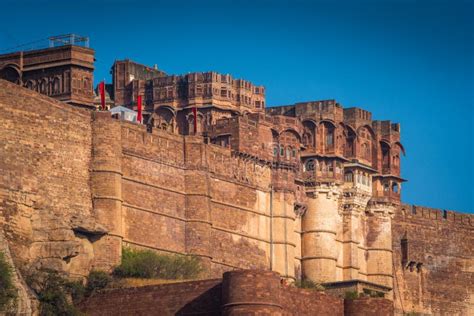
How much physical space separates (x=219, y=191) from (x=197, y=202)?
85.2 inches

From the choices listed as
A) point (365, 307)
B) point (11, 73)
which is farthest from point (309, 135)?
point (365, 307)

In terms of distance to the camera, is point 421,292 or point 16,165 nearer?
point 16,165

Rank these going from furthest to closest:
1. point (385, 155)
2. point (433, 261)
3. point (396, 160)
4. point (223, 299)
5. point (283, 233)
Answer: point (433, 261) → point (396, 160) → point (385, 155) → point (283, 233) → point (223, 299)

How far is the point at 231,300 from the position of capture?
5253 cm

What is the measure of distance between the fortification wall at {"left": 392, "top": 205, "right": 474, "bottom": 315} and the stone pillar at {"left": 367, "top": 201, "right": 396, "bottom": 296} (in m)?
1.35

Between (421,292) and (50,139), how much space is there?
2518 centimetres

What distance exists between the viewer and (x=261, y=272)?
5272 cm

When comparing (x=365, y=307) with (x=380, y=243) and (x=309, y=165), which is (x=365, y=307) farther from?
(x=380, y=243)

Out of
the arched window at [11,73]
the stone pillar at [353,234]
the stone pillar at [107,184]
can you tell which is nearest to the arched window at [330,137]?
the stone pillar at [353,234]

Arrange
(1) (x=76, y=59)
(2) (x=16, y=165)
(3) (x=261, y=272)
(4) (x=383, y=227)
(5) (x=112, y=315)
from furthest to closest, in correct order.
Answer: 1. (4) (x=383, y=227)
2. (1) (x=76, y=59)
3. (2) (x=16, y=165)
4. (5) (x=112, y=315)
5. (3) (x=261, y=272)

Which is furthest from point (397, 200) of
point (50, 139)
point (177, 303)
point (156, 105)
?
point (177, 303)

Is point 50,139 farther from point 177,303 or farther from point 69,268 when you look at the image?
point 177,303

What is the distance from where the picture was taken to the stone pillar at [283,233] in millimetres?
73938

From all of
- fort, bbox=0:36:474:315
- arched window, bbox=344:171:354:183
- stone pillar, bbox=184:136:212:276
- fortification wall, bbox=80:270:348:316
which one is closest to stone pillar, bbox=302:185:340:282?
fort, bbox=0:36:474:315
